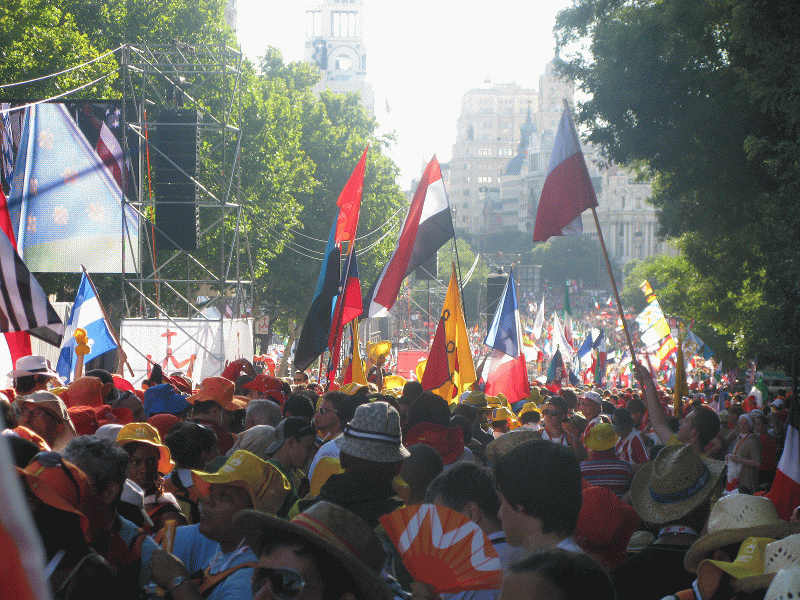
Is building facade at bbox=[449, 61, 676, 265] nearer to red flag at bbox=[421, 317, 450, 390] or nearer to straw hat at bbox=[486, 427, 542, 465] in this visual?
red flag at bbox=[421, 317, 450, 390]

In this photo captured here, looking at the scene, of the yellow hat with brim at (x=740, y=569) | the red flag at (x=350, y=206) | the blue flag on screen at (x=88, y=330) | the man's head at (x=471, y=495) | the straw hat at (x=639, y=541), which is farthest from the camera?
the red flag at (x=350, y=206)

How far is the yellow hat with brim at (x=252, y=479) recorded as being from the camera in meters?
3.07

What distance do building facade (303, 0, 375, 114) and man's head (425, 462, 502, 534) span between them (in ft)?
416

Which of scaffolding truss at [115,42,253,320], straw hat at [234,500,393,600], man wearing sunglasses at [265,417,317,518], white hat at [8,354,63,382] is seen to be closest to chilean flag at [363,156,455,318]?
white hat at [8,354,63,382]

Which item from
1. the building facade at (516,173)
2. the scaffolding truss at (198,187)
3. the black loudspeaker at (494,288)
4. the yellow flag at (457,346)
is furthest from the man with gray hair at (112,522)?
the building facade at (516,173)

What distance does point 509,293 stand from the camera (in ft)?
39.6

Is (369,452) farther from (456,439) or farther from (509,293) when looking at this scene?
(509,293)

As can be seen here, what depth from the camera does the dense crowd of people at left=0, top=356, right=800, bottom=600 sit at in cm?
206

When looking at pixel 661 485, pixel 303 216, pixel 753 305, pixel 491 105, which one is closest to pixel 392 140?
pixel 303 216

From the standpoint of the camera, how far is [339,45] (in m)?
145

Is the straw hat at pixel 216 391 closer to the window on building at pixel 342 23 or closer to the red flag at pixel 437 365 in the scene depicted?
the red flag at pixel 437 365

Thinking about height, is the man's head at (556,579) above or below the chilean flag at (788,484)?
above

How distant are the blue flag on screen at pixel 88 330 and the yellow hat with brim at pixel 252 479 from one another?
270 inches

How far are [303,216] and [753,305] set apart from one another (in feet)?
75.4
